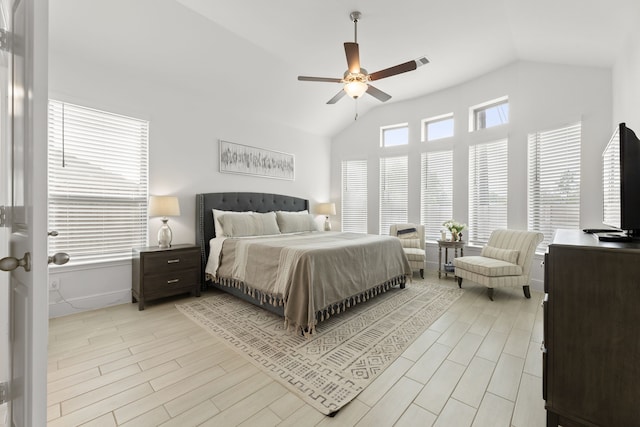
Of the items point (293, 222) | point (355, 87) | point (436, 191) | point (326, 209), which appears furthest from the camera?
point (326, 209)

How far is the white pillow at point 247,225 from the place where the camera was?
380 cm

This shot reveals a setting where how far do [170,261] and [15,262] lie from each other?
8.89ft

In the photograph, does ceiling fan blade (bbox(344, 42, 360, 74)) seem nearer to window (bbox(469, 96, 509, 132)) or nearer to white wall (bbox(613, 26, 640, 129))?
white wall (bbox(613, 26, 640, 129))

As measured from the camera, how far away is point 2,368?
1.10 metres

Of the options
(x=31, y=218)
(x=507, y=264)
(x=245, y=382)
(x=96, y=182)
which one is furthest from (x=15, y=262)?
(x=507, y=264)

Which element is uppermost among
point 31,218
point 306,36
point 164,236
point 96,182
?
point 306,36

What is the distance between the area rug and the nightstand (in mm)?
270

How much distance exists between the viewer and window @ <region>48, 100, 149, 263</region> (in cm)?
292

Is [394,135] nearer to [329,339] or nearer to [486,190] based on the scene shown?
[486,190]

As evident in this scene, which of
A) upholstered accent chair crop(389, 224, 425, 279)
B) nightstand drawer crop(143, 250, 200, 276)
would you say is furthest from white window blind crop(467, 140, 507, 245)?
nightstand drawer crop(143, 250, 200, 276)

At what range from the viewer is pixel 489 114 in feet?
14.9

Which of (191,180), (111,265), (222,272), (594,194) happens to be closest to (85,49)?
(191,180)

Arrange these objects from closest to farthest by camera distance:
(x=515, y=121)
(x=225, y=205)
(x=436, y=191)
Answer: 1. (x=515, y=121)
2. (x=225, y=205)
3. (x=436, y=191)

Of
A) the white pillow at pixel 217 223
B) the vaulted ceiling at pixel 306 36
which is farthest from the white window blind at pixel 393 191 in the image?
the white pillow at pixel 217 223
